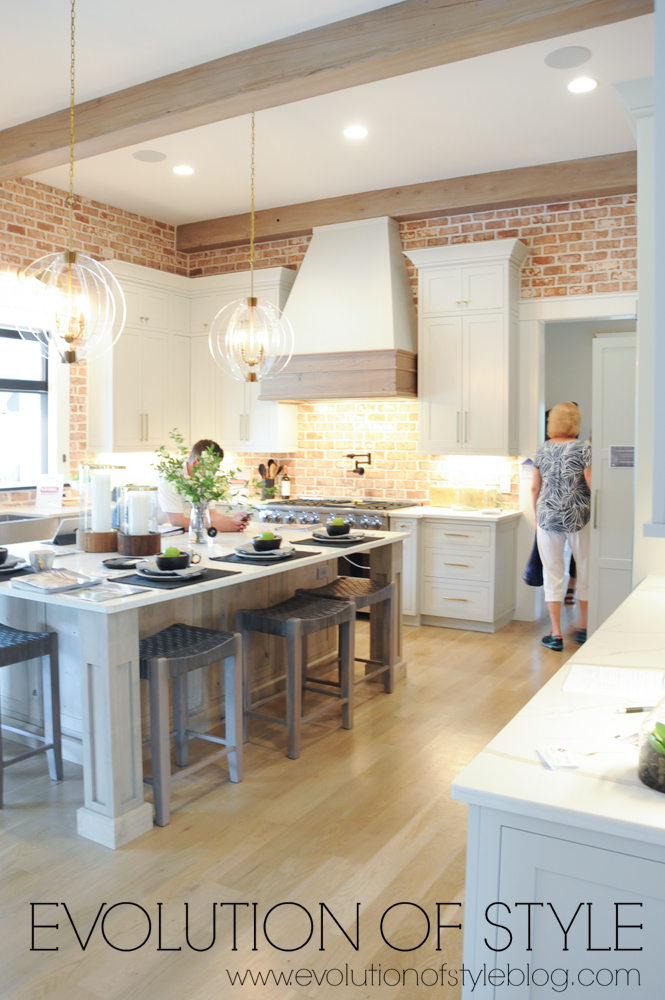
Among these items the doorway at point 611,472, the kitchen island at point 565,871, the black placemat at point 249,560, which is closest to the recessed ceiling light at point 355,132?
the doorway at point 611,472

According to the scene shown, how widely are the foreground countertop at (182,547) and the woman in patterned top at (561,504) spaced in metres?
1.44

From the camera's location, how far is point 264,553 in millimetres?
3445

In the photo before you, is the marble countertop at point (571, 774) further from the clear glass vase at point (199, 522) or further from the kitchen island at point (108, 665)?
the clear glass vase at point (199, 522)

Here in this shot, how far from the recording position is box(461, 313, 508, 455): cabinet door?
563 cm

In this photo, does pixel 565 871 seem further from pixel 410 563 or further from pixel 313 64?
pixel 410 563

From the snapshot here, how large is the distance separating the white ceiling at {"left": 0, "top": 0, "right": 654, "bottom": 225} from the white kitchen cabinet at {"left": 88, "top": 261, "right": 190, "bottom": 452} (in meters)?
0.73

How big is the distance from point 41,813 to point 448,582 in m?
3.46

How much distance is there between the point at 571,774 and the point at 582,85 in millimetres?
4002

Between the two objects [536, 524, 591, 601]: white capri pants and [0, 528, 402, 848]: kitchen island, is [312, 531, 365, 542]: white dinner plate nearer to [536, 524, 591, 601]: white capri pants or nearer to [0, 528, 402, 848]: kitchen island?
[0, 528, 402, 848]: kitchen island

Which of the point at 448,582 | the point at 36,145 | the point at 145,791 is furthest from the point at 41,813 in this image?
the point at 36,145

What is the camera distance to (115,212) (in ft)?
21.3

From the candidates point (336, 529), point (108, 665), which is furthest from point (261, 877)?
point (336, 529)

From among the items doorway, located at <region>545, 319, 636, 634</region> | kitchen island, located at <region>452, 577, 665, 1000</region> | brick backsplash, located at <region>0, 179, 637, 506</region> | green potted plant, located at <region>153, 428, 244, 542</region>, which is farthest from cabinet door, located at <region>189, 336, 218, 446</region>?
kitchen island, located at <region>452, 577, 665, 1000</region>

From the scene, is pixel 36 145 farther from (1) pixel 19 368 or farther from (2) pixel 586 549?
(2) pixel 586 549
